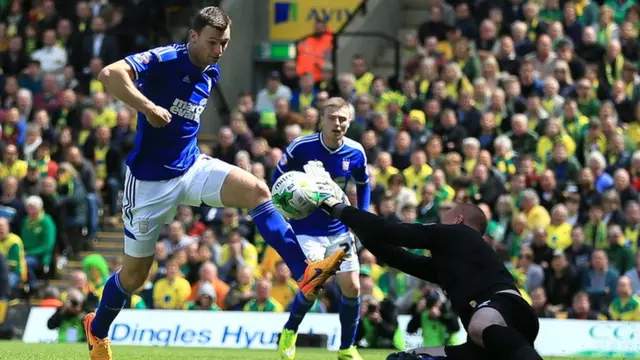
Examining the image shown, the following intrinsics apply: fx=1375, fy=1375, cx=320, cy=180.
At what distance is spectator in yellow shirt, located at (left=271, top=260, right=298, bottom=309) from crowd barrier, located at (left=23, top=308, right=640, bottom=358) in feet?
4.22

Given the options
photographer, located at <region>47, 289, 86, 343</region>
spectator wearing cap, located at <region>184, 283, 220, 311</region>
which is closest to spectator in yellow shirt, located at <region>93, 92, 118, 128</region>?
spectator wearing cap, located at <region>184, 283, 220, 311</region>

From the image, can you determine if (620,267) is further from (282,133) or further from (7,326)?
(7,326)

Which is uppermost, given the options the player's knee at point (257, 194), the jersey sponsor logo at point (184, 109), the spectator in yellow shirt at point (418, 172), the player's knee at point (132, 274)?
the jersey sponsor logo at point (184, 109)

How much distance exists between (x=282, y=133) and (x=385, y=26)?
4.97m

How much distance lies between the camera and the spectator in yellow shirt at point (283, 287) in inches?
717

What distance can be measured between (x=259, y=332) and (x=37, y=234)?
526 centimetres

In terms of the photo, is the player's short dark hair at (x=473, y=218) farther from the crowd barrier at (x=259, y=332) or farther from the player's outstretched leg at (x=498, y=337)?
the crowd barrier at (x=259, y=332)

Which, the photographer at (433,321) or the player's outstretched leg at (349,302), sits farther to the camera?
the photographer at (433,321)

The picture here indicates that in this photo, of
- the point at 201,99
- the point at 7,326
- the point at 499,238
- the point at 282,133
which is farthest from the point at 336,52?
the point at 201,99

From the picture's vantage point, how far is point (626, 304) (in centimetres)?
1730

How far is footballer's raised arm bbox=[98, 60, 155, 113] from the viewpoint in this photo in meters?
9.37

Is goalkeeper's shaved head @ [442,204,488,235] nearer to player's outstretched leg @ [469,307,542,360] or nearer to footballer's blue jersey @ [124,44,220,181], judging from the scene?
player's outstretched leg @ [469,307,542,360]

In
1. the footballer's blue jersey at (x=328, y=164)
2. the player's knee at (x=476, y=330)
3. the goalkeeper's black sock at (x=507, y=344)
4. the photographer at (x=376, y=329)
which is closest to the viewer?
the goalkeeper's black sock at (x=507, y=344)

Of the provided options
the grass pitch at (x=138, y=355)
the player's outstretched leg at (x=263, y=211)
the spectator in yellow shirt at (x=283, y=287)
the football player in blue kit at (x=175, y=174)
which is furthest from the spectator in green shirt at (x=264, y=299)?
the player's outstretched leg at (x=263, y=211)
